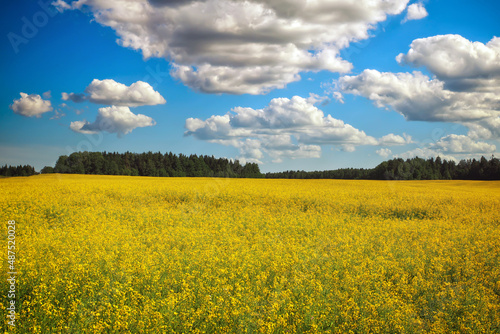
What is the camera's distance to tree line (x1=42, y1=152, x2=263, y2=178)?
7344 cm

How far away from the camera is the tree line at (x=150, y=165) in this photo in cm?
7344

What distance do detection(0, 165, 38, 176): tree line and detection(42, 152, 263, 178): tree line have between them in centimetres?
544

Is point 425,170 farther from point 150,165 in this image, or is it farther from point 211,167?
point 150,165

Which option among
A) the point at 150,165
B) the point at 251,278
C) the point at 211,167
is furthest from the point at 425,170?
the point at 251,278

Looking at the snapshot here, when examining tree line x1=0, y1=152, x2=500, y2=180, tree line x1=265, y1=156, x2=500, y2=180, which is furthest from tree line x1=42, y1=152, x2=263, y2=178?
tree line x1=265, y1=156, x2=500, y2=180

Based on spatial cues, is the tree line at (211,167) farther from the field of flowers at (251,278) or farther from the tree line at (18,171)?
the field of flowers at (251,278)

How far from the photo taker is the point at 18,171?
6181cm

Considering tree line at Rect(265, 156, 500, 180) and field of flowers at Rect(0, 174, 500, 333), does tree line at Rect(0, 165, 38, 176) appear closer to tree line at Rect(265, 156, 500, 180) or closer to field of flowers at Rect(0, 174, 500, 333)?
field of flowers at Rect(0, 174, 500, 333)

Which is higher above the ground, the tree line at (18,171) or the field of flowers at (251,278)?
the tree line at (18,171)

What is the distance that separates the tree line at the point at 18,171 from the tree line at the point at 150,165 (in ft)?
17.9

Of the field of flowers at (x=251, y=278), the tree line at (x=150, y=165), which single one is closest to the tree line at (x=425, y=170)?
the tree line at (x=150, y=165)

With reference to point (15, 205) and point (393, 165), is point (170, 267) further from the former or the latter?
point (393, 165)

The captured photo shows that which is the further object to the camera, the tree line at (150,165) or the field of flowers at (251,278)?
the tree line at (150,165)

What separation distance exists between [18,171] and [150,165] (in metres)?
29.3
